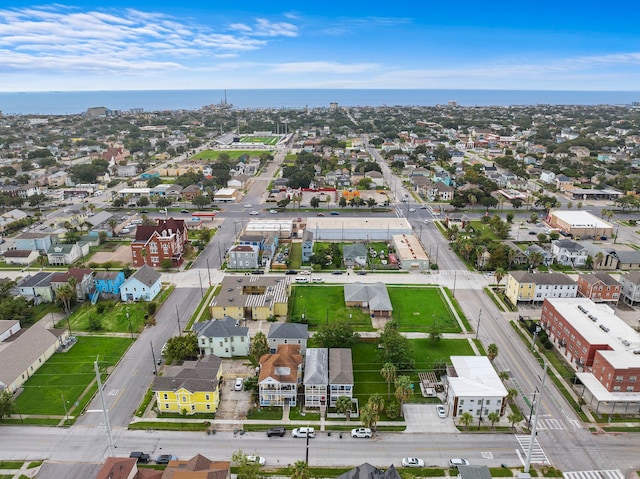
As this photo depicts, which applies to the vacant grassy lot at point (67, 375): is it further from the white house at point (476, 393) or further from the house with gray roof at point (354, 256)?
the house with gray roof at point (354, 256)

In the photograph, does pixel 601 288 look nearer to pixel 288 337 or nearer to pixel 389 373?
pixel 389 373

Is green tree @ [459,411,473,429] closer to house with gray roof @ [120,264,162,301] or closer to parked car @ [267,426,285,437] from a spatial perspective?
parked car @ [267,426,285,437]

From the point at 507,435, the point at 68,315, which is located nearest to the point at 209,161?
the point at 68,315

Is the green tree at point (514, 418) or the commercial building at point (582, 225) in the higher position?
the commercial building at point (582, 225)

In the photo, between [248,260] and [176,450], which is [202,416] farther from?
[248,260]

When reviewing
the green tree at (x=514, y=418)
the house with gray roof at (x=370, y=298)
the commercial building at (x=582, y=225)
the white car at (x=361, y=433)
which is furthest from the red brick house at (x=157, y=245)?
the commercial building at (x=582, y=225)
